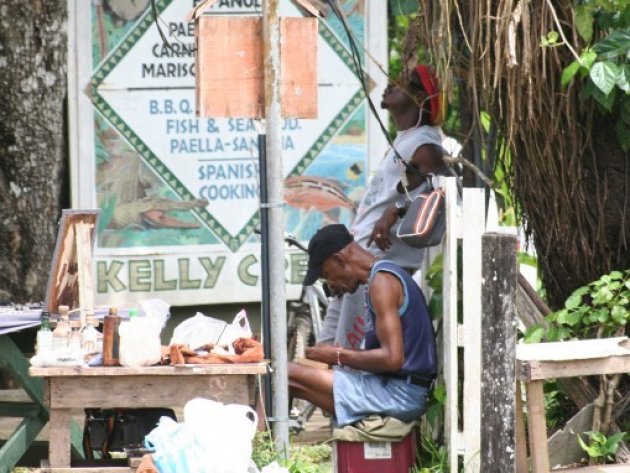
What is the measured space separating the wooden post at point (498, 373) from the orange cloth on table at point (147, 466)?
4.19 feet

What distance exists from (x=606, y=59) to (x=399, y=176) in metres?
1.40

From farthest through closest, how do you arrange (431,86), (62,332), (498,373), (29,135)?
(29,135)
(431,86)
(62,332)
(498,373)

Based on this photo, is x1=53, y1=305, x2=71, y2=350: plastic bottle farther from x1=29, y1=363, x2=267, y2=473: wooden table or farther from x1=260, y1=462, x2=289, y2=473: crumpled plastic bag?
x1=260, y1=462, x2=289, y2=473: crumpled plastic bag

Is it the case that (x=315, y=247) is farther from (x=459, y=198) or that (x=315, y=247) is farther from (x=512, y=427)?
(x=512, y=427)

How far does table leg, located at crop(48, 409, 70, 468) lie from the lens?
17.8 feet

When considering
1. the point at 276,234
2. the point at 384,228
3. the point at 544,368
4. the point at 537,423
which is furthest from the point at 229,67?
the point at 537,423

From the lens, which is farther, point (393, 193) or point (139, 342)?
point (393, 193)

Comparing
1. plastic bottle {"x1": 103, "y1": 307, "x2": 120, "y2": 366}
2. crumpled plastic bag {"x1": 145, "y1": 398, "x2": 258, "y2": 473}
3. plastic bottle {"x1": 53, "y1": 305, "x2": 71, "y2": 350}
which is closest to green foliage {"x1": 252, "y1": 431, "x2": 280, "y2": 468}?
crumpled plastic bag {"x1": 145, "y1": 398, "x2": 258, "y2": 473}

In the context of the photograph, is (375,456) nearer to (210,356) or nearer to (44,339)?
(210,356)

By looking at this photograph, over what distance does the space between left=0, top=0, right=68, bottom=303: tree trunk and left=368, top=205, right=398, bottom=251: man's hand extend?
2.53m

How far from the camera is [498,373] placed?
16.4 ft

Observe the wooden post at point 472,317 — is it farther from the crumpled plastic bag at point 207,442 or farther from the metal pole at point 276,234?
the crumpled plastic bag at point 207,442

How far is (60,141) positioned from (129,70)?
634 millimetres

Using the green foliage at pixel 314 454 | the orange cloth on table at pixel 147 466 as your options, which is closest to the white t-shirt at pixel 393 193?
the green foliage at pixel 314 454
